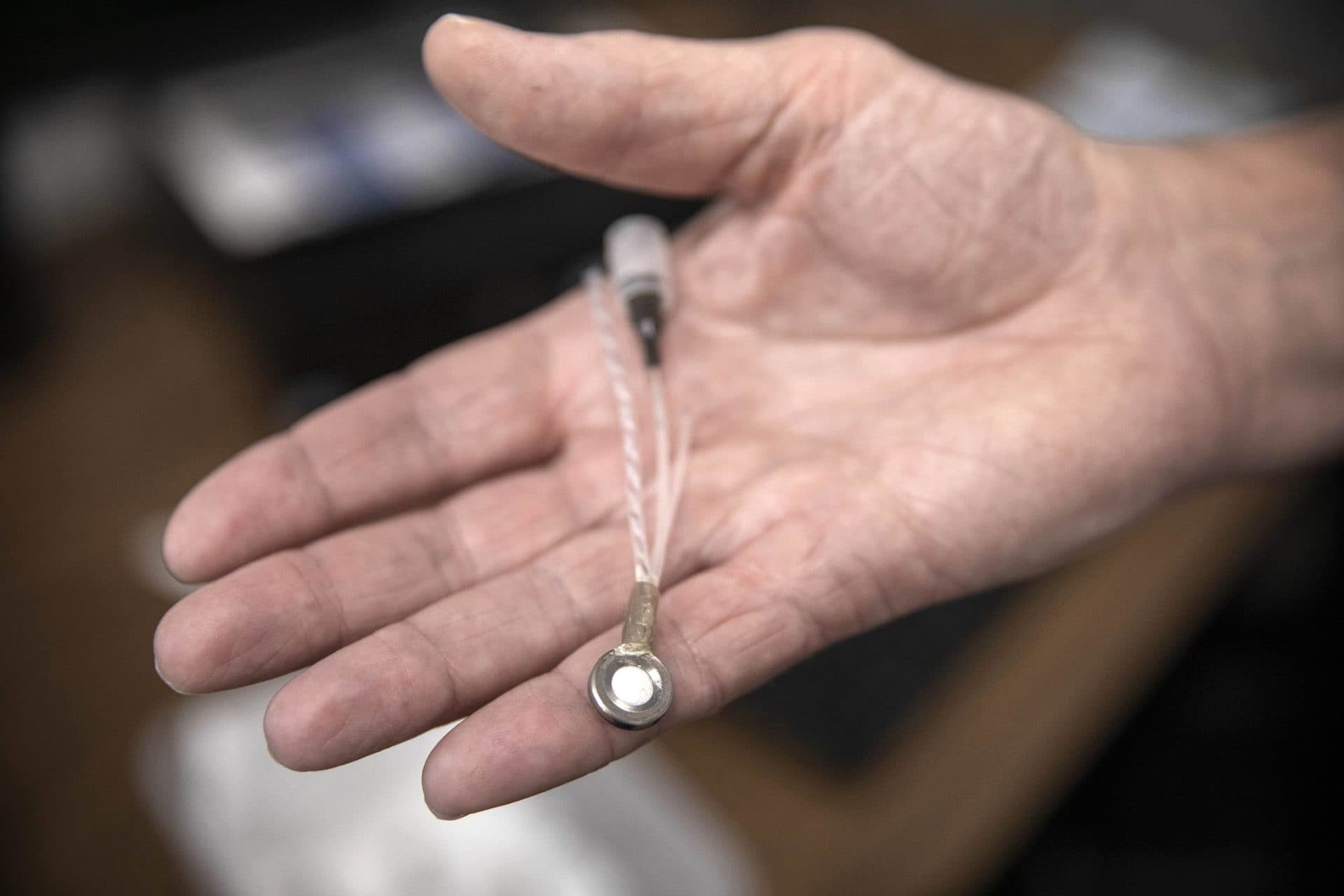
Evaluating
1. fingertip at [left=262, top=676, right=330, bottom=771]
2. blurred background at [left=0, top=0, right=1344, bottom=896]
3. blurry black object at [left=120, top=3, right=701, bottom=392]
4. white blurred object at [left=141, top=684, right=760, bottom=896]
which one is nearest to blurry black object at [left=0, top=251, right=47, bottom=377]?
blurred background at [left=0, top=0, right=1344, bottom=896]

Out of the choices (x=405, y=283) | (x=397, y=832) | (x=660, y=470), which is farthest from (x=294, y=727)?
(x=405, y=283)

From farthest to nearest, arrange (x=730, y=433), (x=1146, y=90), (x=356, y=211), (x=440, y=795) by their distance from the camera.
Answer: (x=1146, y=90) < (x=356, y=211) < (x=730, y=433) < (x=440, y=795)

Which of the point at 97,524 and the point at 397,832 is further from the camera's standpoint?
the point at 97,524

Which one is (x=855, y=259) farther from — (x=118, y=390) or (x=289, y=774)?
(x=118, y=390)

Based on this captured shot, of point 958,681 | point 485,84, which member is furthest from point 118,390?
point 958,681

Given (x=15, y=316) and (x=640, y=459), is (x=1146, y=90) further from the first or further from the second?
(x=15, y=316)

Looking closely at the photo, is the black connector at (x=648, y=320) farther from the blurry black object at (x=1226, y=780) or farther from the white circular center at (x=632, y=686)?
the blurry black object at (x=1226, y=780)

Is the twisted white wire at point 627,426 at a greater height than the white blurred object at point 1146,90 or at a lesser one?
greater

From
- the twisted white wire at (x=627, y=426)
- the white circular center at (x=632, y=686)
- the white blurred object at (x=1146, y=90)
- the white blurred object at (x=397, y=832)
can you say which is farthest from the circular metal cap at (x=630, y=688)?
the white blurred object at (x=1146, y=90)
